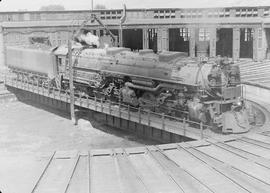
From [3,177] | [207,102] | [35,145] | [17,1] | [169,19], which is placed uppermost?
[17,1]

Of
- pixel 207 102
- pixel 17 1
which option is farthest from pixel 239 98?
pixel 17 1

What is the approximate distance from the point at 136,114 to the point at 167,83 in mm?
2370

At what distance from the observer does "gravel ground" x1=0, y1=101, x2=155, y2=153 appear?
22745mm

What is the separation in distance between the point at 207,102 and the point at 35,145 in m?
10.1

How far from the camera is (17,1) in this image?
10588cm

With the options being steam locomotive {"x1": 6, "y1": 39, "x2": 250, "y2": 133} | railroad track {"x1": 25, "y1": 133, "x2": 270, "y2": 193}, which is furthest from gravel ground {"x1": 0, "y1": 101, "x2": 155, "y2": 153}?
railroad track {"x1": 25, "y1": 133, "x2": 270, "y2": 193}

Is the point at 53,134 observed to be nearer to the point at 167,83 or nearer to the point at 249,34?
the point at 167,83

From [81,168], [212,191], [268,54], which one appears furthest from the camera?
[268,54]

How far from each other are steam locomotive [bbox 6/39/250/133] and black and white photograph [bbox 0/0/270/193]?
0.05 m

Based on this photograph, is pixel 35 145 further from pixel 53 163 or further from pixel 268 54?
pixel 268 54

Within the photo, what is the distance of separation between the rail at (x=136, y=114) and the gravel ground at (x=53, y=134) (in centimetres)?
152

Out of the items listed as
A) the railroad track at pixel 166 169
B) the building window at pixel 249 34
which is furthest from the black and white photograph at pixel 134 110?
the building window at pixel 249 34

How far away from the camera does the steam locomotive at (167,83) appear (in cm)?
1889

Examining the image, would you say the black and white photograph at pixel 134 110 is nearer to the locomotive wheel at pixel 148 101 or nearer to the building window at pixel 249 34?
the locomotive wheel at pixel 148 101
